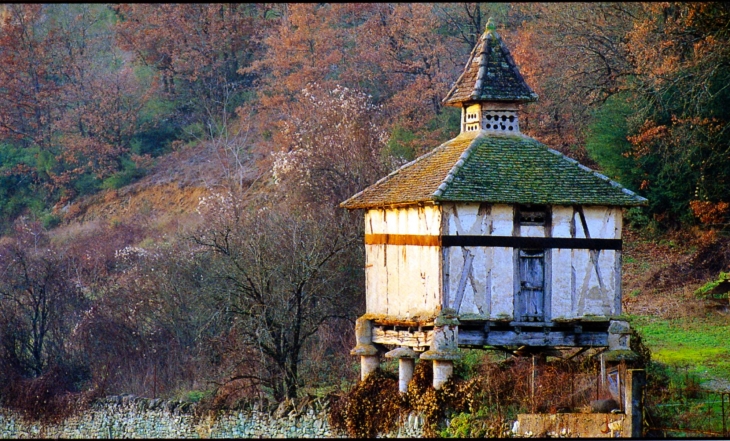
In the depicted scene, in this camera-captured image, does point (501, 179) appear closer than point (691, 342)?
Yes

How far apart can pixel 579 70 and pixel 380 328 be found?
681 inches

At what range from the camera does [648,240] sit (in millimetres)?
34281

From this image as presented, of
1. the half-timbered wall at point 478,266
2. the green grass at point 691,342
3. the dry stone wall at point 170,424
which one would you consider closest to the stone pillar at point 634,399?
the half-timbered wall at point 478,266

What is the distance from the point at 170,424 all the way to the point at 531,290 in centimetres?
897

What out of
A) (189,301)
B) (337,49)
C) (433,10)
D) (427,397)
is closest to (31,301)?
(189,301)

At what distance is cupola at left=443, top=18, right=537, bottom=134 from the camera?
2130 centimetres

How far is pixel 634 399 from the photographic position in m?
17.2

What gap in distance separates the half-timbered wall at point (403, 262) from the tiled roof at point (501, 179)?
41cm

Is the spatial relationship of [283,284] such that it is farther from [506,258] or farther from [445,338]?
[506,258]

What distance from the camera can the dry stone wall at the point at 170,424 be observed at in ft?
71.5

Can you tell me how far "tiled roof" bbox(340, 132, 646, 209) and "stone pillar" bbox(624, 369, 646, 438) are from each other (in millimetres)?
3810

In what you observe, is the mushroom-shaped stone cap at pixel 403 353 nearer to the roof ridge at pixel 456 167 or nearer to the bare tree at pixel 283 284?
the roof ridge at pixel 456 167

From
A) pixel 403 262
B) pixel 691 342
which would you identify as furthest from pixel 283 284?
pixel 691 342

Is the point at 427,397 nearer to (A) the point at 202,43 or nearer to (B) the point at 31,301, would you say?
(B) the point at 31,301
